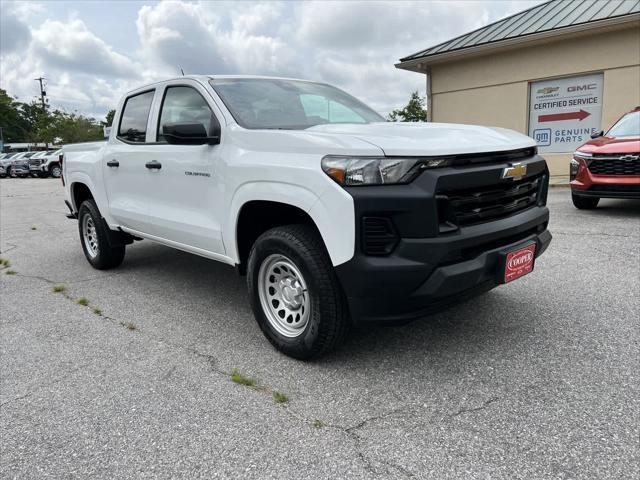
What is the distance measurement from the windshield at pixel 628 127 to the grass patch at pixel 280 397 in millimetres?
7374

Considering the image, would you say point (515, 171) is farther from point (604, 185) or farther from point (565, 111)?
point (565, 111)

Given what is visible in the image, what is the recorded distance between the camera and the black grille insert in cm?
256

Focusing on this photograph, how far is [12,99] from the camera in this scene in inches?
3211

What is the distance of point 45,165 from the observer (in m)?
30.2

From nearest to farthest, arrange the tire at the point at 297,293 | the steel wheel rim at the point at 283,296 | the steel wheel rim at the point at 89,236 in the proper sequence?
1. the tire at the point at 297,293
2. the steel wheel rim at the point at 283,296
3. the steel wheel rim at the point at 89,236

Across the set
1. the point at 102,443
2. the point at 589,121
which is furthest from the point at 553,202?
the point at 102,443

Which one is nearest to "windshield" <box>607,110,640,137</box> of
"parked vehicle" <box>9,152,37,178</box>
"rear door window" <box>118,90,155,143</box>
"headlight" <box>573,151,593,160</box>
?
"headlight" <box>573,151,593,160</box>

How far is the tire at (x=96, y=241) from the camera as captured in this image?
543cm

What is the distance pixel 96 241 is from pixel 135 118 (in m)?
1.58

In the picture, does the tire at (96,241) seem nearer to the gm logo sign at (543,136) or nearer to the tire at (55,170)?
the gm logo sign at (543,136)

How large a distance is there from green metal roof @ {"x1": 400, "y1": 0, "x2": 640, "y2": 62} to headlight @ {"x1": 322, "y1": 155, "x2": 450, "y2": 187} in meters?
12.5

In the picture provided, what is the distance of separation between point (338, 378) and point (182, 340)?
127 centimetres

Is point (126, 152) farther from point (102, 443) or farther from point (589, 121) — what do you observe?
point (589, 121)

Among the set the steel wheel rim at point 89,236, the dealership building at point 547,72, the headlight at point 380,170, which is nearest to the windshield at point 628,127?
the dealership building at point 547,72
